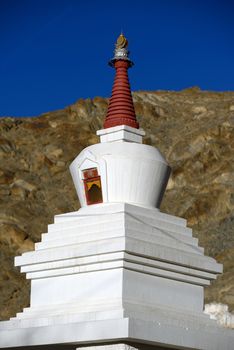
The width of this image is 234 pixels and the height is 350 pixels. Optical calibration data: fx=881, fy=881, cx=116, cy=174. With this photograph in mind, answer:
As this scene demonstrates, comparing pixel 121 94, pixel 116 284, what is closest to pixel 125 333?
pixel 116 284

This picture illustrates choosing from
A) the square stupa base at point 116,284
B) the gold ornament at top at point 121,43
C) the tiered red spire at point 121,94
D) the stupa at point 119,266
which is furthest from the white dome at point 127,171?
the gold ornament at top at point 121,43

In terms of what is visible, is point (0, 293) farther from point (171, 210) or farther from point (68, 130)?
point (68, 130)

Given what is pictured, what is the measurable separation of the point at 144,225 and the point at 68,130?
3509cm

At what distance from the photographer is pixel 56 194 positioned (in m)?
45.3

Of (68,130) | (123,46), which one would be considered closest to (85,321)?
(123,46)

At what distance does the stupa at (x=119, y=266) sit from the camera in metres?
14.4

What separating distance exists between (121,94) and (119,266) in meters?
3.77

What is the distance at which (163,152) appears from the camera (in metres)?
48.0

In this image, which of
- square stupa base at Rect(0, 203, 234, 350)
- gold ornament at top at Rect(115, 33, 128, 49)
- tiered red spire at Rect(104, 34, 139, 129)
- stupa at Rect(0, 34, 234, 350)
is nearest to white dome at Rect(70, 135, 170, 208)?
stupa at Rect(0, 34, 234, 350)

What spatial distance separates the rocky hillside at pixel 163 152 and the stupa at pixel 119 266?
16.4m

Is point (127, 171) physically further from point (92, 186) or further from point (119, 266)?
point (119, 266)

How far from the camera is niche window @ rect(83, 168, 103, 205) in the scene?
16.2 m

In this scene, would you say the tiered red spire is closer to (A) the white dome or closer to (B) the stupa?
(B) the stupa

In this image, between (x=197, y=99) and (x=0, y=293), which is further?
(x=197, y=99)
